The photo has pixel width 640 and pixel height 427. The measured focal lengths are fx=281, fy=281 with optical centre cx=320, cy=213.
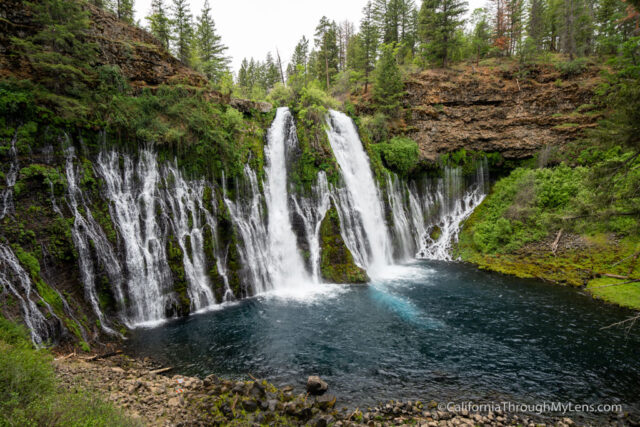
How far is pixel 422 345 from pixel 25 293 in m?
11.9

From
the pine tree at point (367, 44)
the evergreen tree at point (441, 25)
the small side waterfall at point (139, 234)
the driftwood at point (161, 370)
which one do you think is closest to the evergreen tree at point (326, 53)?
the pine tree at point (367, 44)

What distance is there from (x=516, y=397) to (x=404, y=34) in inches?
1586

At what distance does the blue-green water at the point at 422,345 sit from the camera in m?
7.20

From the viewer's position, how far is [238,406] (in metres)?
5.98

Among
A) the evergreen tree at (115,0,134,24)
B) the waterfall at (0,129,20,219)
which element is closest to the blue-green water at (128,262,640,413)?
the waterfall at (0,129,20,219)

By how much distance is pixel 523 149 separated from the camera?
24.3 meters

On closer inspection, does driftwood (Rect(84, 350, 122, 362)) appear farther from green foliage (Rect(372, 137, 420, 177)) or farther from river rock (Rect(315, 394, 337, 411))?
green foliage (Rect(372, 137, 420, 177))

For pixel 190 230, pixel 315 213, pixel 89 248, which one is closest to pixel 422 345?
pixel 315 213

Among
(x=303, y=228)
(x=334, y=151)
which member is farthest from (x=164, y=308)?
(x=334, y=151)

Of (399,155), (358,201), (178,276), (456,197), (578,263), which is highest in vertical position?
(399,155)

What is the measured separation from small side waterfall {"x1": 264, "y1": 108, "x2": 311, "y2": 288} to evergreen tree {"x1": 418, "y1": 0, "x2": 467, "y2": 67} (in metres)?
20.8

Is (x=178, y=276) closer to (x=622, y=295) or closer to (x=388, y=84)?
(x=622, y=295)

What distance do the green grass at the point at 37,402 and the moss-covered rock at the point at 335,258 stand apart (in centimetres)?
1166

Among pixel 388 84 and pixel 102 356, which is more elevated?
pixel 388 84
